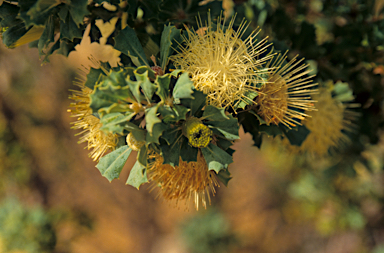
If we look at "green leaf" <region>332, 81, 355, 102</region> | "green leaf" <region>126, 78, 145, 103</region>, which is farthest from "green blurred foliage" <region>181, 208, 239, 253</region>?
"green leaf" <region>126, 78, 145, 103</region>

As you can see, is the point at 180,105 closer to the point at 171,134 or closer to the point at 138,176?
the point at 171,134

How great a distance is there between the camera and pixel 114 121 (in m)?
0.66

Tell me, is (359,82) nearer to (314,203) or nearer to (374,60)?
(374,60)

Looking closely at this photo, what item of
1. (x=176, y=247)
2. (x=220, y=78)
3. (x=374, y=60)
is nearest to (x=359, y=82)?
(x=374, y=60)

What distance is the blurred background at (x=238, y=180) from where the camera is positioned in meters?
1.50

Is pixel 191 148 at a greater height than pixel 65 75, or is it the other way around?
pixel 191 148

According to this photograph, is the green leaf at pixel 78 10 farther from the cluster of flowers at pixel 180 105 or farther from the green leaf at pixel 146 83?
the green leaf at pixel 146 83

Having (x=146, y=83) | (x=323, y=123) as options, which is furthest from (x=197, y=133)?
(x=323, y=123)

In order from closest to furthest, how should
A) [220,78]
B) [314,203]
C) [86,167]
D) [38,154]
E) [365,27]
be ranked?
[220,78] → [365,27] → [314,203] → [38,154] → [86,167]

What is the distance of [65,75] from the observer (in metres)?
3.86

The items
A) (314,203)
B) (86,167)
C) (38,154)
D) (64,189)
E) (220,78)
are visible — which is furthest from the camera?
(86,167)

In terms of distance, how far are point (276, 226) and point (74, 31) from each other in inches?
193

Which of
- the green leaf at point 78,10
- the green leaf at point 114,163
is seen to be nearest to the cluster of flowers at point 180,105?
the green leaf at point 114,163

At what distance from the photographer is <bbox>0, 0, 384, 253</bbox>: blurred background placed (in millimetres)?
1495
